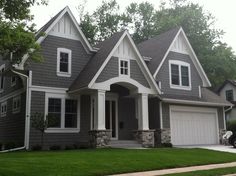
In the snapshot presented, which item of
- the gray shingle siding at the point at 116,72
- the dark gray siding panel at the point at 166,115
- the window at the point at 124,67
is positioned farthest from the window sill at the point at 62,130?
the dark gray siding panel at the point at 166,115

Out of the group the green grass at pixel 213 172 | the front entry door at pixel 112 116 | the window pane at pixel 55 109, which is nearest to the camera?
the green grass at pixel 213 172

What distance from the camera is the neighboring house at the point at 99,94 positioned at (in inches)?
713

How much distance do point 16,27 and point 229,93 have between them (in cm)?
2881

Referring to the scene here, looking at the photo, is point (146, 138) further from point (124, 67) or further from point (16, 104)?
point (16, 104)

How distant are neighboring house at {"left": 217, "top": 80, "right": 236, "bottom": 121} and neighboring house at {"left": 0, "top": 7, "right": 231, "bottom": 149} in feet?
45.7

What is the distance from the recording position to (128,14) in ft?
145

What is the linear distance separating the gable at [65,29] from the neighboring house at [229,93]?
2234 cm

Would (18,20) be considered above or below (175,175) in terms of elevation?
above

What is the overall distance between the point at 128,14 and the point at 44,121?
2994cm

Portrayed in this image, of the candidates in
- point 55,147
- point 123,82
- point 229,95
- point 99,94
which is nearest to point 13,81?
point 55,147

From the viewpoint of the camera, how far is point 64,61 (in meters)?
19.6

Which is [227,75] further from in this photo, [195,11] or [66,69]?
[66,69]

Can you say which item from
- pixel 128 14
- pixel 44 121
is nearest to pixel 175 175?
pixel 44 121

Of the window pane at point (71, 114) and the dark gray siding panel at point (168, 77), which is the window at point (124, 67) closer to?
the window pane at point (71, 114)
